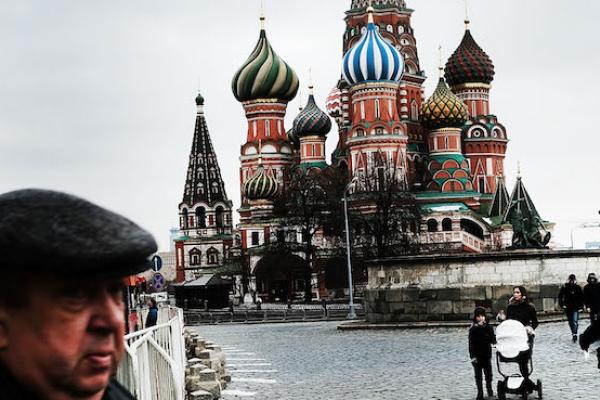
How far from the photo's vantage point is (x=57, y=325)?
5.25ft

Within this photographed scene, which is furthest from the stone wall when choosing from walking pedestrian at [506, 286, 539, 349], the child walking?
the child walking

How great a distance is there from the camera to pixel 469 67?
82.5 metres

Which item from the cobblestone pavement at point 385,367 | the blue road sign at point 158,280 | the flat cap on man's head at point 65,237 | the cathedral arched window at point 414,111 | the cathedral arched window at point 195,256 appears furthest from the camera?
the cathedral arched window at point 195,256

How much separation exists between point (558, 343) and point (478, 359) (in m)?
8.55

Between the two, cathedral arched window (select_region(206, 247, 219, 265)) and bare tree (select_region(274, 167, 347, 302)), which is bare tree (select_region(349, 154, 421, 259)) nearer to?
bare tree (select_region(274, 167, 347, 302))

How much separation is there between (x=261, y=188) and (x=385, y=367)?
5790cm

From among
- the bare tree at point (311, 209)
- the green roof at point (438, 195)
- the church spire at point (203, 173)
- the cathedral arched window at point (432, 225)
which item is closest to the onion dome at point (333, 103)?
the church spire at point (203, 173)

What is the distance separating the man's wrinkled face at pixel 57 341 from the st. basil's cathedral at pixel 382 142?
195 feet

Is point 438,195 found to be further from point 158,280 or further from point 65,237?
point 65,237

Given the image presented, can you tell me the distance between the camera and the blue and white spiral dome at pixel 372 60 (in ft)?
229

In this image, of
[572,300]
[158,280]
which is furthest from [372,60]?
[572,300]

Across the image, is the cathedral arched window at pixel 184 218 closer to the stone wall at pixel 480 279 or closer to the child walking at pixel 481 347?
the stone wall at pixel 480 279

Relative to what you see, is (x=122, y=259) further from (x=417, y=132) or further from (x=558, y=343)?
(x=417, y=132)

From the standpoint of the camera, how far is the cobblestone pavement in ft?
46.3
